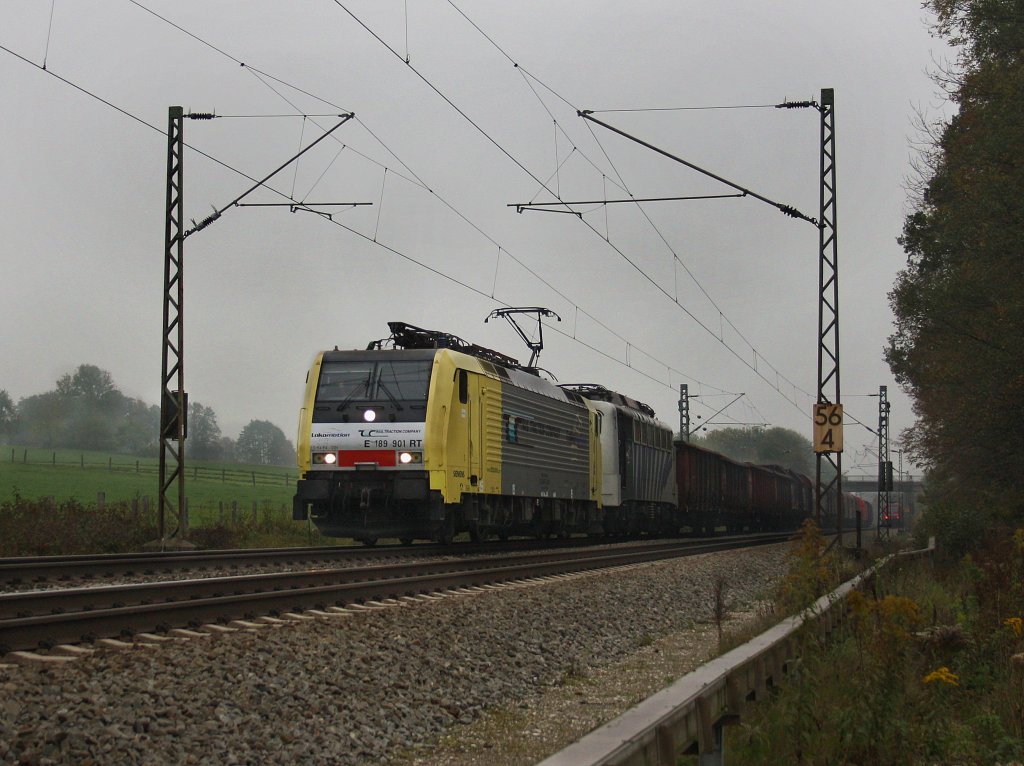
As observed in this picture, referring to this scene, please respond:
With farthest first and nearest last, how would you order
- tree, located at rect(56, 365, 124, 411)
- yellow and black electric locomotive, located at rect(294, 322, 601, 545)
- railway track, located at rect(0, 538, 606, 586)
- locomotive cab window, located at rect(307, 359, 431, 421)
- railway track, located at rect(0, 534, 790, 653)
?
tree, located at rect(56, 365, 124, 411)
locomotive cab window, located at rect(307, 359, 431, 421)
yellow and black electric locomotive, located at rect(294, 322, 601, 545)
railway track, located at rect(0, 538, 606, 586)
railway track, located at rect(0, 534, 790, 653)

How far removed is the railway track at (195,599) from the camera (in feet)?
27.5

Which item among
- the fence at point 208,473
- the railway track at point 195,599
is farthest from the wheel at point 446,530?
the fence at point 208,473

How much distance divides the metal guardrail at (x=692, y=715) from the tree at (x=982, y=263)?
52.9 feet

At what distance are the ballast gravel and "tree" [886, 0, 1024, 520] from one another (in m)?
13.1

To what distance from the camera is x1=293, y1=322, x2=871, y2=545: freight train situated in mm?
18578

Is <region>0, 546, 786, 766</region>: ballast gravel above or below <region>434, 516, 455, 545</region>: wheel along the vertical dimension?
below

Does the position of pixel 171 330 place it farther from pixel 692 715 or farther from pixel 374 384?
pixel 692 715

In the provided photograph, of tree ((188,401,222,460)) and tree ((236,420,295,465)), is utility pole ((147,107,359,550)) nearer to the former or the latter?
tree ((188,401,222,460))

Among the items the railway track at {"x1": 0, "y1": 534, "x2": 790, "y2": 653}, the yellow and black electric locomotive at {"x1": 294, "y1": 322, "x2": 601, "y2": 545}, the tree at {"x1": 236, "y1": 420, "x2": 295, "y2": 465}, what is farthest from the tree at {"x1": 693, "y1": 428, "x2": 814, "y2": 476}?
the railway track at {"x1": 0, "y1": 534, "x2": 790, "y2": 653}

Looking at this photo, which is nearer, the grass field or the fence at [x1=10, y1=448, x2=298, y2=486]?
the grass field

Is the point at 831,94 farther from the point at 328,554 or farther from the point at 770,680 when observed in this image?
the point at 770,680

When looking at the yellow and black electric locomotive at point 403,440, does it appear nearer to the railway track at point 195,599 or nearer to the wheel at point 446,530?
the wheel at point 446,530

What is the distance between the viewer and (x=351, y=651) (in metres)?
8.46

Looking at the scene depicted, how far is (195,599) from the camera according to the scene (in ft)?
35.8
